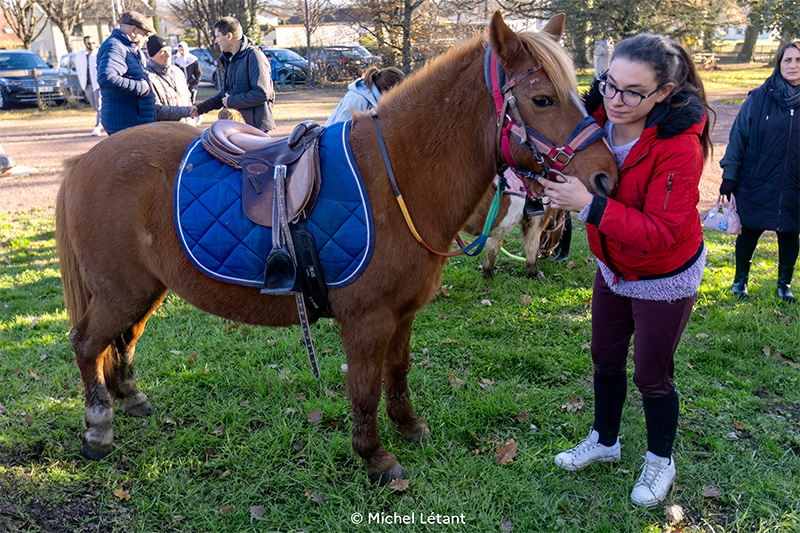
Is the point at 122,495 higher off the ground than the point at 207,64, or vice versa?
the point at 207,64

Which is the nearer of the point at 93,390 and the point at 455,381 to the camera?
the point at 93,390

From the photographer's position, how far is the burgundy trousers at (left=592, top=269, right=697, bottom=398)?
8.29ft

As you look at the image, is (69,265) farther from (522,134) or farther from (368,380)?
(522,134)

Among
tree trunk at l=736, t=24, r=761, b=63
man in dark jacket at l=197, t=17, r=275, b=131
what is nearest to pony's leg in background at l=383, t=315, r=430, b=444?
man in dark jacket at l=197, t=17, r=275, b=131

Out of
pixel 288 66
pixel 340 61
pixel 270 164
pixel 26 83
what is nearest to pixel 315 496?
pixel 270 164

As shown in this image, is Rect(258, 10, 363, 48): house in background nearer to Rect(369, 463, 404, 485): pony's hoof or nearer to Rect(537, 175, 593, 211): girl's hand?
Rect(369, 463, 404, 485): pony's hoof

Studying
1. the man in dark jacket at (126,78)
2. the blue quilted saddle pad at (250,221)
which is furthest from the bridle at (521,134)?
the man in dark jacket at (126,78)

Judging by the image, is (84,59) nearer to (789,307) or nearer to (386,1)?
(386,1)

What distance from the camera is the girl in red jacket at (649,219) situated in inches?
86.7

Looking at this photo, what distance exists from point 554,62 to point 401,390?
1996 mm

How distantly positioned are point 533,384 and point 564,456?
2.85 feet

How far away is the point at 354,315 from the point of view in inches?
105

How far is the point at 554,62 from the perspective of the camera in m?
2.18

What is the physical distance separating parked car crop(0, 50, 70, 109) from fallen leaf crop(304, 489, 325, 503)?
21444 mm
